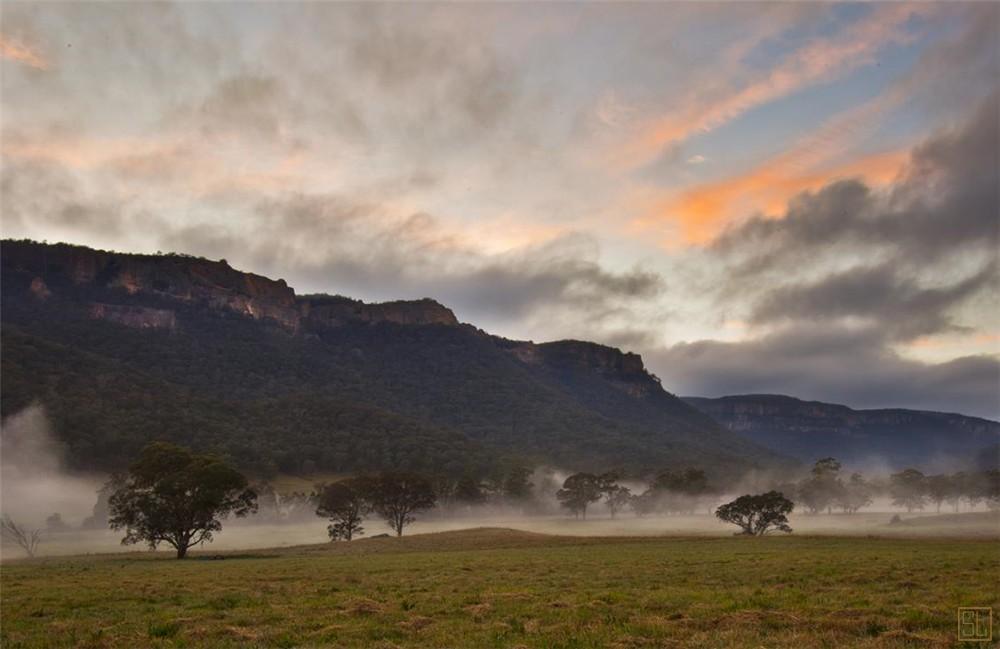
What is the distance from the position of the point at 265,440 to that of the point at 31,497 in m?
57.3

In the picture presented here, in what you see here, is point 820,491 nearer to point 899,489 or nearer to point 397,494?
point 899,489

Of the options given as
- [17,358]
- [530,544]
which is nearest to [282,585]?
[530,544]

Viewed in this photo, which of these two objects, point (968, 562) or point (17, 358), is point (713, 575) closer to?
point (968, 562)

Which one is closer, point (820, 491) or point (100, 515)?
point (100, 515)

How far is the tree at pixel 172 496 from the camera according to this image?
62406 millimetres

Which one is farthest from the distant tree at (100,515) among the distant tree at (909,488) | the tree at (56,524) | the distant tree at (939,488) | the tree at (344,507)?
the distant tree at (939,488)

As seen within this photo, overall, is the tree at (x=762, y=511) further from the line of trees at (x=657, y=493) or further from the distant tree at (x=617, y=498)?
the distant tree at (x=617, y=498)

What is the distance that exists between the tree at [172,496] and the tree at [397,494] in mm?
41846

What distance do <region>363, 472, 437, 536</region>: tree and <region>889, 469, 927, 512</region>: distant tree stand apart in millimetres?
148606

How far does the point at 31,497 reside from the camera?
15175 cm

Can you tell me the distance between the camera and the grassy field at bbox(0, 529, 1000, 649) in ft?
42.7

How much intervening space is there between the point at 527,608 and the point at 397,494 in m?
95.3

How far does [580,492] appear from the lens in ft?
517

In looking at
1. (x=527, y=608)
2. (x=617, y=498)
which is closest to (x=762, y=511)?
(x=617, y=498)
